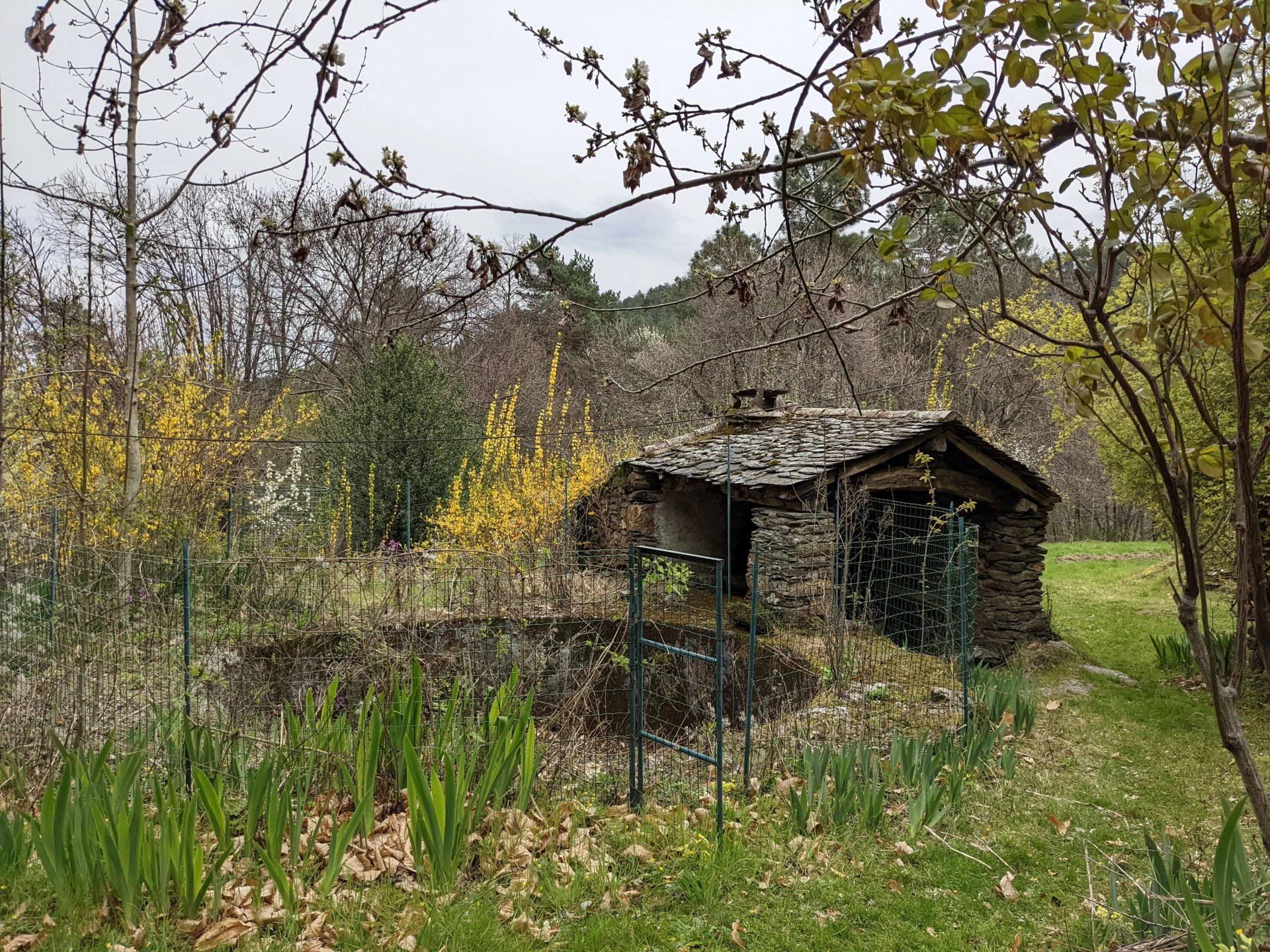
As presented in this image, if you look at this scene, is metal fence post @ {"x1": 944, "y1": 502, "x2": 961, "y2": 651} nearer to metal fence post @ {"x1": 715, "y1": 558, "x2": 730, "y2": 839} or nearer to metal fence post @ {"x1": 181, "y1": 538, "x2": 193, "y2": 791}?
metal fence post @ {"x1": 715, "y1": 558, "x2": 730, "y2": 839}

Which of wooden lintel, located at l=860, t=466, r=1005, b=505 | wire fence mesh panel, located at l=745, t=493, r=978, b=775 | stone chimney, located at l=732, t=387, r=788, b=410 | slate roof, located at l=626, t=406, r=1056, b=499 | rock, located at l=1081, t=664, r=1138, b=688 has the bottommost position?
rock, located at l=1081, t=664, r=1138, b=688

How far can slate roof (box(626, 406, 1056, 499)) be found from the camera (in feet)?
27.9

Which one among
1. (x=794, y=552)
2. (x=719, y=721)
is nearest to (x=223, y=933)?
(x=719, y=721)

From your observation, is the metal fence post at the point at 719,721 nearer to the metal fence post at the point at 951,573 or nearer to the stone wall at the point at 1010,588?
the metal fence post at the point at 951,573

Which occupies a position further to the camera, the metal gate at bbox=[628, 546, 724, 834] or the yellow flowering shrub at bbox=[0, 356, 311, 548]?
the yellow flowering shrub at bbox=[0, 356, 311, 548]

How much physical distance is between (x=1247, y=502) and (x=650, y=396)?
1892cm

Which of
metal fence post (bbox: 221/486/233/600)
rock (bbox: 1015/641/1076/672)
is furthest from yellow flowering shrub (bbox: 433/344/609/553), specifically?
rock (bbox: 1015/641/1076/672)

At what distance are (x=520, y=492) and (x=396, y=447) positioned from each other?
3649mm

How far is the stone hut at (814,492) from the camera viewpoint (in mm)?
8445

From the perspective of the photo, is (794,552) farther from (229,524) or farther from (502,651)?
(229,524)

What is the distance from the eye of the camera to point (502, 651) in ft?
18.9

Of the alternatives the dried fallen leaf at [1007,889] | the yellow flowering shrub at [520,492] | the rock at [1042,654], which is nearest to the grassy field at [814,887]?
the dried fallen leaf at [1007,889]

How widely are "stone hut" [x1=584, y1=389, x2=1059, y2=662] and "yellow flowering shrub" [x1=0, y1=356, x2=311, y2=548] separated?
4700 mm

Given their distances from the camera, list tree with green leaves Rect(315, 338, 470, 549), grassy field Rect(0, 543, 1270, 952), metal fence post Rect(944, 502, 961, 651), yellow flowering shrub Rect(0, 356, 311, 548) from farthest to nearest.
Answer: tree with green leaves Rect(315, 338, 470, 549)
yellow flowering shrub Rect(0, 356, 311, 548)
metal fence post Rect(944, 502, 961, 651)
grassy field Rect(0, 543, 1270, 952)
